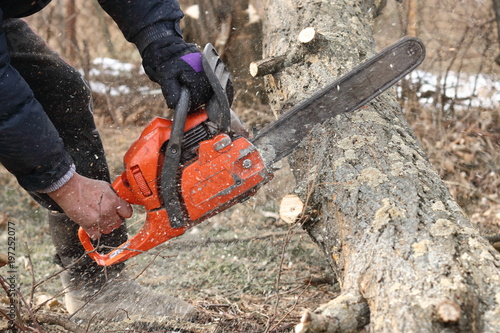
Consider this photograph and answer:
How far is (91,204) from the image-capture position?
2105 millimetres

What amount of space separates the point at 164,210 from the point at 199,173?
263 mm

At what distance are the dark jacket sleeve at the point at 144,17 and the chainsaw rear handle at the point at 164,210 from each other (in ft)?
1.19

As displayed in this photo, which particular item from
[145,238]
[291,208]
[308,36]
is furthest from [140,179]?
[308,36]

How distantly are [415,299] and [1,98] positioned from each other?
59.7 inches

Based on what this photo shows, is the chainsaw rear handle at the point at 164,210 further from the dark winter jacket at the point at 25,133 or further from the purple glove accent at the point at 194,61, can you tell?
the dark winter jacket at the point at 25,133

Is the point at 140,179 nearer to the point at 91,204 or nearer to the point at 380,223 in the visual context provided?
the point at 91,204

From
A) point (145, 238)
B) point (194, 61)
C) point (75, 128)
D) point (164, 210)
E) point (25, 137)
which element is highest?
point (25, 137)

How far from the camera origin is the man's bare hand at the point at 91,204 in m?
2.06

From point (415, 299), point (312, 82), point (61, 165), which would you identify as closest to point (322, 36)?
point (312, 82)

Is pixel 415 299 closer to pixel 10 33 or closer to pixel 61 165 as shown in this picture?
pixel 61 165

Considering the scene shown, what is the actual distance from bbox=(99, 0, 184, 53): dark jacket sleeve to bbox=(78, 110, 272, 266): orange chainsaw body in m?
0.42

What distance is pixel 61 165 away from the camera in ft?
6.53

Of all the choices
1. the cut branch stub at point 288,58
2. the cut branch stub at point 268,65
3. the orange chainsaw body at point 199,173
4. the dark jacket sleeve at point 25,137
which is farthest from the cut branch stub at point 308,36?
the dark jacket sleeve at point 25,137

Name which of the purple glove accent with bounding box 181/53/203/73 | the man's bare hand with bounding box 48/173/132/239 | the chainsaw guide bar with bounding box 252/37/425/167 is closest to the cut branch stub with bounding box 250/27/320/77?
the chainsaw guide bar with bounding box 252/37/425/167
